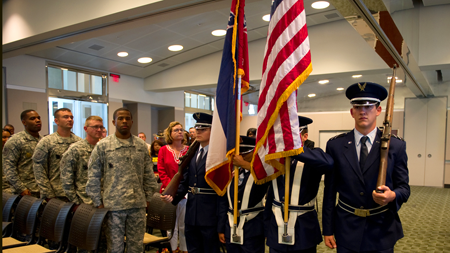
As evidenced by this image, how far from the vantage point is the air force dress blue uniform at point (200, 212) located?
8.65ft

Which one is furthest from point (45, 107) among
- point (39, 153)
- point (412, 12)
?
point (412, 12)

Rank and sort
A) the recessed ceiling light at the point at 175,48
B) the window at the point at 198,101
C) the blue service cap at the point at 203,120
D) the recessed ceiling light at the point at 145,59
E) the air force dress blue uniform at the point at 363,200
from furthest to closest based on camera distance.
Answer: the window at the point at 198,101 < the recessed ceiling light at the point at 145,59 < the recessed ceiling light at the point at 175,48 < the blue service cap at the point at 203,120 < the air force dress blue uniform at the point at 363,200

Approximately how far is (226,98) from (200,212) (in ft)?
3.21

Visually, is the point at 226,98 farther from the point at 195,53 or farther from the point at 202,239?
the point at 195,53

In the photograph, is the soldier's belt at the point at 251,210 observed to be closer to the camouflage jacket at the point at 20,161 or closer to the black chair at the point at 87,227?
the black chair at the point at 87,227

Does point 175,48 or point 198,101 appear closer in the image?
point 175,48

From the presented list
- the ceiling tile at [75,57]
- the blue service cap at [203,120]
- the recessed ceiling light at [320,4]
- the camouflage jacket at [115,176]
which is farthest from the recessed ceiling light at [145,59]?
the blue service cap at [203,120]

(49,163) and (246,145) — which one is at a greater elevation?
(246,145)

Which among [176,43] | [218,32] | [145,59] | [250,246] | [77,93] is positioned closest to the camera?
[250,246]

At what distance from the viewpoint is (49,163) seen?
3922 mm

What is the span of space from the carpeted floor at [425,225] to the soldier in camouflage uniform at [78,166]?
125cm

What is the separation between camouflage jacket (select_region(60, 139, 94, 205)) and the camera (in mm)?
3256

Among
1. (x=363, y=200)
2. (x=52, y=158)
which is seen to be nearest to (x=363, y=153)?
(x=363, y=200)

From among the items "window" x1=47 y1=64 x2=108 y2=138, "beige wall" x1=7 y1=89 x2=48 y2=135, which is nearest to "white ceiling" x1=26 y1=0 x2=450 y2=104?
"window" x1=47 y1=64 x2=108 y2=138
